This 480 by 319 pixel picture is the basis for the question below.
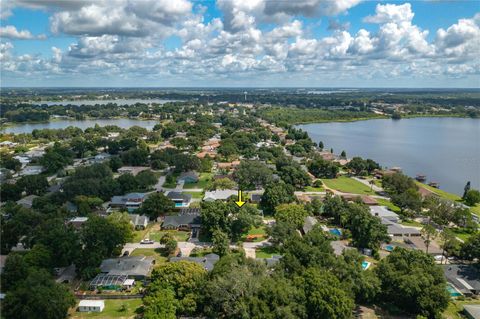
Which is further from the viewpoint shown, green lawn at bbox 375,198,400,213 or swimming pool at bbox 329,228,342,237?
green lawn at bbox 375,198,400,213

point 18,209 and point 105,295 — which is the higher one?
point 18,209

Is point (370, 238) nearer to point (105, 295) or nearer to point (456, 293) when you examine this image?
point (456, 293)

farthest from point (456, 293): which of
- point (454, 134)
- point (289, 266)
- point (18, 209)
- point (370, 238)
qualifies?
point (454, 134)

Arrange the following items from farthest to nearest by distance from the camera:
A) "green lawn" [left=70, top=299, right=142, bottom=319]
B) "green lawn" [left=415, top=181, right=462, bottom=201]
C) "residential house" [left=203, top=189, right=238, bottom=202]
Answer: "green lawn" [left=415, top=181, right=462, bottom=201] < "residential house" [left=203, top=189, right=238, bottom=202] < "green lawn" [left=70, top=299, right=142, bottom=319]

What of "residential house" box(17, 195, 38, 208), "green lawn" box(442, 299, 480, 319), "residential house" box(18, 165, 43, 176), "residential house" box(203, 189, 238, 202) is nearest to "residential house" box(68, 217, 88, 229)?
"residential house" box(17, 195, 38, 208)

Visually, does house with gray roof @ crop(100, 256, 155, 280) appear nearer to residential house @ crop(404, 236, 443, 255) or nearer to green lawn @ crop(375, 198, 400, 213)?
residential house @ crop(404, 236, 443, 255)

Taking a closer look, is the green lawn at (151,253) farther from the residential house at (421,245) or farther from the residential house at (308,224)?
the residential house at (421,245)
